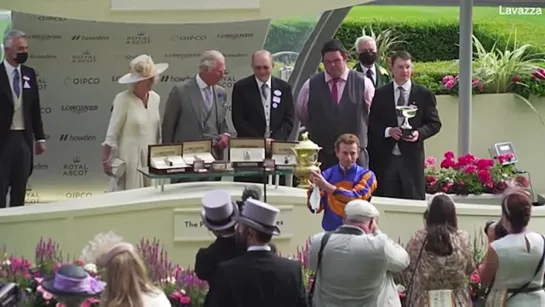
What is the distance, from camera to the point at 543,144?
1315cm

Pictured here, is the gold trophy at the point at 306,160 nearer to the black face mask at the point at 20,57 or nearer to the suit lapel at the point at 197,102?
the suit lapel at the point at 197,102

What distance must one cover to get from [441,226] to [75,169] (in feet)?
17.7

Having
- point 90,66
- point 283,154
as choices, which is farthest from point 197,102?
point 90,66

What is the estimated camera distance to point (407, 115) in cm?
847

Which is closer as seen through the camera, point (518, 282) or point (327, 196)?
→ point (518, 282)

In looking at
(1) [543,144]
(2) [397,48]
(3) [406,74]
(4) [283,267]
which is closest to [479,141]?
(1) [543,144]

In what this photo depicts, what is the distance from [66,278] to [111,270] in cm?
42

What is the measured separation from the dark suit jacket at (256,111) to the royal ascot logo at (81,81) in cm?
235

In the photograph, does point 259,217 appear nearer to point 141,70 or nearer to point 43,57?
point 141,70

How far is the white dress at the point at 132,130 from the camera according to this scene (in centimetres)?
852

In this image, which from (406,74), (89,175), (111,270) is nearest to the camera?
(111,270)

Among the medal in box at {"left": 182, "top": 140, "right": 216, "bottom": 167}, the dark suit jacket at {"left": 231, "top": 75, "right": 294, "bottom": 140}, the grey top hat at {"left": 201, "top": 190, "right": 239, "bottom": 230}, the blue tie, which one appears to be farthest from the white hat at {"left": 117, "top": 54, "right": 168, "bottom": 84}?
the grey top hat at {"left": 201, "top": 190, "right": 239, "bottom": 230}

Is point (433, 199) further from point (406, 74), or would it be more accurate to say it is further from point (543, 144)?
point (543, 144)

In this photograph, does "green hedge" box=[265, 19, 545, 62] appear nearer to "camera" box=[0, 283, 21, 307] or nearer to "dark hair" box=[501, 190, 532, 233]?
"dark hair" box=[501, 190, 532, 233]
